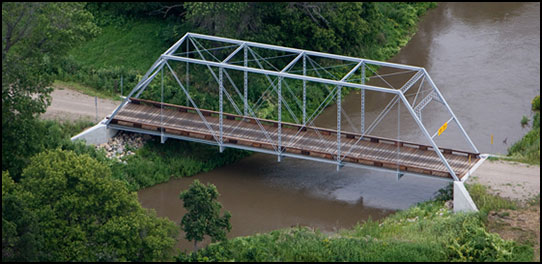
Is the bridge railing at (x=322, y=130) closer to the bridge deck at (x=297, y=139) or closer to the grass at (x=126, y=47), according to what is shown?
the bridge deck at (x=297, y=139)

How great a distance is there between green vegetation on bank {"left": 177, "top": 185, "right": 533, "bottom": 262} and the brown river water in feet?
9.82

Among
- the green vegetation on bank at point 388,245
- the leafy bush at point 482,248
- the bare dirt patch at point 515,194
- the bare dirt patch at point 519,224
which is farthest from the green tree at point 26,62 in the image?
the bare dirt patch at point 519,224

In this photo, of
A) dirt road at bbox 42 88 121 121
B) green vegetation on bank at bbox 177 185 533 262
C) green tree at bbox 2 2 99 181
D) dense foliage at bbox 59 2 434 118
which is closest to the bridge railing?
dense foliage at bbox 59 2 434 118

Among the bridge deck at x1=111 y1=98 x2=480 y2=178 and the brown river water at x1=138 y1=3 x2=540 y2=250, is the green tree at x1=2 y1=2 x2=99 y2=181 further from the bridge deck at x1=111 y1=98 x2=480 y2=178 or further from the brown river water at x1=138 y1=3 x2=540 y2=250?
the brown river water at x1=138 y1=3 x2=540 y2=250

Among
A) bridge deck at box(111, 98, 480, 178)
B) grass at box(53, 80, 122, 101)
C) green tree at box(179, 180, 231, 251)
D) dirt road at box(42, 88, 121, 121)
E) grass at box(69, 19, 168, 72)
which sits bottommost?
green tree at box(179, 180, 231, 251)

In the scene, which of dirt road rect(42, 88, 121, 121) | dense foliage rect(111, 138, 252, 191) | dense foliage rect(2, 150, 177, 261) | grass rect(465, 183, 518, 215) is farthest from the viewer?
dirt road rect(42, 88, 121, 121)

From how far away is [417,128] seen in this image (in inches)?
2159

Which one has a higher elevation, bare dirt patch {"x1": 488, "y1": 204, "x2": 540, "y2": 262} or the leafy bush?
bare dirt patch {"x1": 488, "y1": 204, "x2": 540, "y2": 262}

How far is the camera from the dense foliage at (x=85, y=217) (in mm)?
38844

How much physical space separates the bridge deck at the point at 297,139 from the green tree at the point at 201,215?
8.36 meters

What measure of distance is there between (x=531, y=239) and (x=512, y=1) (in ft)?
111

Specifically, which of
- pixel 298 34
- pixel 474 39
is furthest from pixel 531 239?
pixel 474 39

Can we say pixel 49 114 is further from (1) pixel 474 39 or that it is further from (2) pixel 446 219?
(1) pixel 474 39

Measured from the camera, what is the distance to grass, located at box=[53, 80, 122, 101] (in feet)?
184
